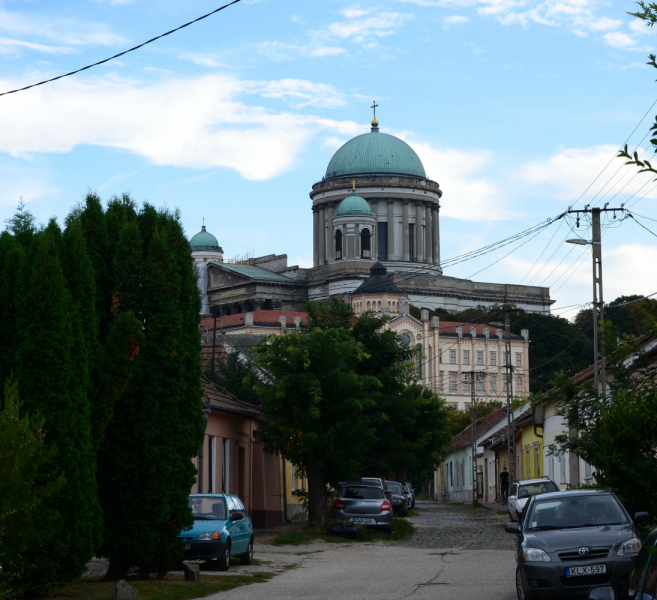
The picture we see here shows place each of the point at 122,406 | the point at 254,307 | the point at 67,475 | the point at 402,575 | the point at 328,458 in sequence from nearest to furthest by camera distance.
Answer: the point at 67,475
the point at 122,406
the point at 402,575
the point at 328,458
the point at 254,307

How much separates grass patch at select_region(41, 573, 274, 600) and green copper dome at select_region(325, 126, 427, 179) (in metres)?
150

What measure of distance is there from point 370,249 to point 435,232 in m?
15.9

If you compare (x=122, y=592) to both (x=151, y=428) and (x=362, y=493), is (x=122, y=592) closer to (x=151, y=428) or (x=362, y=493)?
(x=151, y=428)

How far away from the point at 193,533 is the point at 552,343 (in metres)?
126

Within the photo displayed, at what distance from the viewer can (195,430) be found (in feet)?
55.4

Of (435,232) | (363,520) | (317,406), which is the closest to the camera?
(317,406)

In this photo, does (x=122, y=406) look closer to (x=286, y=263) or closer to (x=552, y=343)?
(x=552, y=343)

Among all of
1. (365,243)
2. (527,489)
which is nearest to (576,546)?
(527,489)

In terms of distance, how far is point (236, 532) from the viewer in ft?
66.0

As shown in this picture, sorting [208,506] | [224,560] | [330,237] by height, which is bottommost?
[224,560]

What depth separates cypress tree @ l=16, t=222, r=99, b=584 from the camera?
13.5 meters

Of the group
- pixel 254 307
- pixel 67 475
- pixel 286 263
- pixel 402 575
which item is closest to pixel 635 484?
pixel 402 575

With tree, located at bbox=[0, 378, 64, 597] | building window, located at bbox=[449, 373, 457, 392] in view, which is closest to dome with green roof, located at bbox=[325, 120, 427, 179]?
building window, located at bbox=[449, 373, 457, 392]

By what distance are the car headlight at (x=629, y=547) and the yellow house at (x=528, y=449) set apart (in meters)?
32.6
